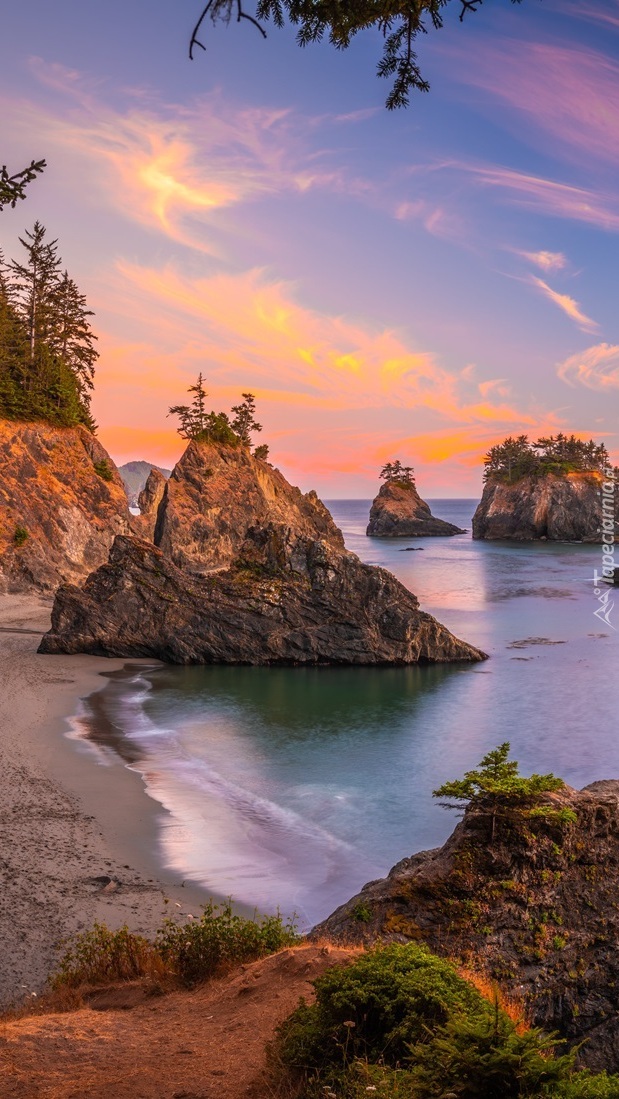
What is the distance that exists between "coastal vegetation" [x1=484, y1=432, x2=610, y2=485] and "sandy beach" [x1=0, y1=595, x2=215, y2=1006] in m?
112

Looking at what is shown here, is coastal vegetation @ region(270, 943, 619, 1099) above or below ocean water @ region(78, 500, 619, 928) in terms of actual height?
above

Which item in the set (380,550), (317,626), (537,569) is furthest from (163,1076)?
(380,550)

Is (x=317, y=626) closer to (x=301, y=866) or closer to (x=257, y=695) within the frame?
(x=257, y=695)

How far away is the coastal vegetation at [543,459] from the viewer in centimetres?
12669

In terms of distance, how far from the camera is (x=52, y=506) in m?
49.9

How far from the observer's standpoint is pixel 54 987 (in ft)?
30.8

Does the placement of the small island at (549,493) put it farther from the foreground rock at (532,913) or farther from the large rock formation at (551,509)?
the foreground rock at (532,913)

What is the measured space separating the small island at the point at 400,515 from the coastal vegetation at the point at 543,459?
59.8 ft

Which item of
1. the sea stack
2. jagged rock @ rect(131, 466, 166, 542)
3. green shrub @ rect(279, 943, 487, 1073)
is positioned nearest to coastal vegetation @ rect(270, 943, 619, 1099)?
green shrub @ rect(279, 943, 487, 1073)

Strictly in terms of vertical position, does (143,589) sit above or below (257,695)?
above

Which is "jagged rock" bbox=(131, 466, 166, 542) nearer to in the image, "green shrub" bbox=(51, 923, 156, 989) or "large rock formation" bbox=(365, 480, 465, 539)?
"green shrub" bbox=(51, 923, 156, 989)

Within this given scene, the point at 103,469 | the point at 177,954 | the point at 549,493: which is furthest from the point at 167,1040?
the point at 549,493

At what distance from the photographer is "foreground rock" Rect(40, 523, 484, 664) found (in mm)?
34906

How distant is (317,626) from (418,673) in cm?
497
